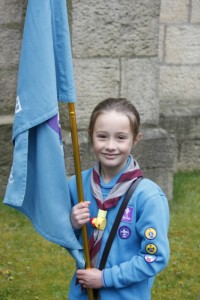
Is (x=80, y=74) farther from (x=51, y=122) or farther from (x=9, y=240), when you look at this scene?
(x=51, y=122)

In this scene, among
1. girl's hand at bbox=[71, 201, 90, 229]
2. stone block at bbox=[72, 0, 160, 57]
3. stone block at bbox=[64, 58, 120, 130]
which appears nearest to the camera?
girl's hand at bbox=[71, 201, 90, 229]

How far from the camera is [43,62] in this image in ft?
7.98

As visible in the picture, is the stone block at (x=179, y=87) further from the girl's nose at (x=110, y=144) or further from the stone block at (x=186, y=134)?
the girl's nose at (x=110, y=144)

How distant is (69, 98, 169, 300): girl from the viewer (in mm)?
2377

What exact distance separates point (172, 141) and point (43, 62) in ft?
9.33

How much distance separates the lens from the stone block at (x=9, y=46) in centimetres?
514

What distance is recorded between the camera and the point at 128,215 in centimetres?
242

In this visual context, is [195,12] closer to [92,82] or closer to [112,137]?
[92,82]

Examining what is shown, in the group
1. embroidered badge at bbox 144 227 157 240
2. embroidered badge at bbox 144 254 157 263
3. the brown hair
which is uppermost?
the brown hair

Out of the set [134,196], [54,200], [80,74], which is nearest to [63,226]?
[54,200]

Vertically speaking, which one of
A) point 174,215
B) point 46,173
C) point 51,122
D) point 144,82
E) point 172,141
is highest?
point 51,122

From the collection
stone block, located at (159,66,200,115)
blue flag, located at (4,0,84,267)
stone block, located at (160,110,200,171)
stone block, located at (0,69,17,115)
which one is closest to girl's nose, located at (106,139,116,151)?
blue flag, located at (4,0,84,267)

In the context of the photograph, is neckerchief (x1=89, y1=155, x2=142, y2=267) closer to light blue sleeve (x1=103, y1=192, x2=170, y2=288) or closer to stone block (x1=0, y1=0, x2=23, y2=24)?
light blue sleeve (x1=103, y1=192, x2=170, y2=288)

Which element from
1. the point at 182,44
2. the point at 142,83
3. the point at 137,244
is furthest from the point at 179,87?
the point at 137,244
